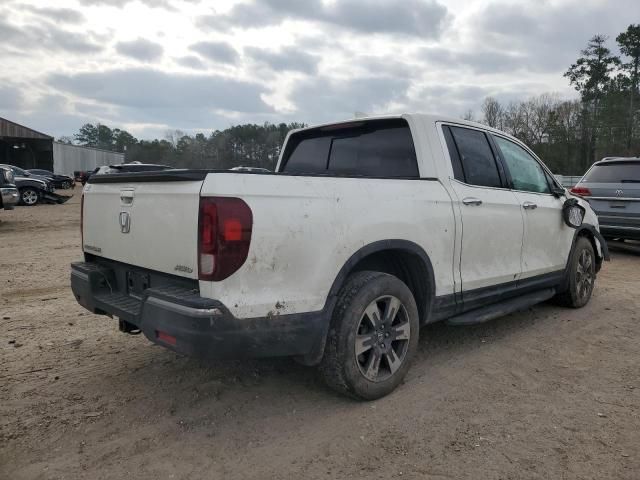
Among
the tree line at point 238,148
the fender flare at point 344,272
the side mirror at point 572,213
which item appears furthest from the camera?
the tree line at point 238,148

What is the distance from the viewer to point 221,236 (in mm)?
2547

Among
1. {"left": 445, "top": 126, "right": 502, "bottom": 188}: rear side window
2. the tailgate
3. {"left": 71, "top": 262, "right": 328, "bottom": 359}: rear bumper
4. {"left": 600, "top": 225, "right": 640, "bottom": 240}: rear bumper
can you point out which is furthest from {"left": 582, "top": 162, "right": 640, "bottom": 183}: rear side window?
the tailgate

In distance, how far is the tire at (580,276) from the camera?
5434 mm

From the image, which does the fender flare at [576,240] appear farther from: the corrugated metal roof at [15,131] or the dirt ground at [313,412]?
the corrugated metal roof at [15,131]

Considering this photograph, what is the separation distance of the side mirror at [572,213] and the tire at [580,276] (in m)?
0.37

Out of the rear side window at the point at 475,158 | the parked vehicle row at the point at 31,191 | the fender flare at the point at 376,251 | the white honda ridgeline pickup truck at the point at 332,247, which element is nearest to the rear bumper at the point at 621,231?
the white honda ridgeline pickup truck at the point at 332,247

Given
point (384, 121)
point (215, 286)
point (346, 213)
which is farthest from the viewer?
point (384, 121)

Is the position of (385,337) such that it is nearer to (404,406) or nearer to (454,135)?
(404,406)

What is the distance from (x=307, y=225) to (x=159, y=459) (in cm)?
149

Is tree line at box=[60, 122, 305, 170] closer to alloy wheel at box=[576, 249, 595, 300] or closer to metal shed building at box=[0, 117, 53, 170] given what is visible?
alloy wheel at box=[576, 249, 595, 300]

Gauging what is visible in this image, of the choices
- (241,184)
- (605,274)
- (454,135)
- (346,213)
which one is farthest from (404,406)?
(605,274)

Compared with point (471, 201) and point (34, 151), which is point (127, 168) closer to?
point (471, 201)

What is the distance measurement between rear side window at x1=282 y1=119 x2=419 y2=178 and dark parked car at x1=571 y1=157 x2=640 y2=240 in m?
6.41

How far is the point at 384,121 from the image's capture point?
4.04 m
